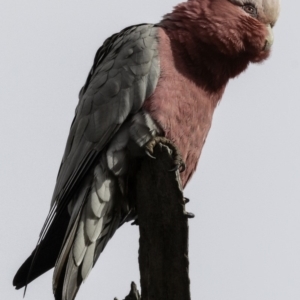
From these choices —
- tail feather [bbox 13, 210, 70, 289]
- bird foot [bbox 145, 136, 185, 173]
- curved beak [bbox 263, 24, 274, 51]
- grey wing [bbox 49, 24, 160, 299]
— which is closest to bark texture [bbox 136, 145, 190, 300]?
bird foot [bbox 145, 136, 185, 173]

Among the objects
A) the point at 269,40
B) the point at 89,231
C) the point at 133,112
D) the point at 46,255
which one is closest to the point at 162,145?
the point at 133,112

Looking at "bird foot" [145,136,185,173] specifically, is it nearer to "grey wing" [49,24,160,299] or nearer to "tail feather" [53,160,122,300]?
"grey wing" [49,24,160,299]

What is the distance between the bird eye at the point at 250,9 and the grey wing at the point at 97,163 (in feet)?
2.56

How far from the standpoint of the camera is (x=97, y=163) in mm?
4758

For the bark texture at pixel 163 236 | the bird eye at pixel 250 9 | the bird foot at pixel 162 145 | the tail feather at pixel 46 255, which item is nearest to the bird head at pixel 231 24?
the bird eye at pixel 250 9

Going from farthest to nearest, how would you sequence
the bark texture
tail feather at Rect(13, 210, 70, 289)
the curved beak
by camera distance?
1. the curved beak
2. tail feather at Rect(13, 210, 70, 289)
3. the bark texture

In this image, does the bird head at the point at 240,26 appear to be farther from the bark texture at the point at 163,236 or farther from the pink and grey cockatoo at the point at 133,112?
the bark texture at the point at 163,236

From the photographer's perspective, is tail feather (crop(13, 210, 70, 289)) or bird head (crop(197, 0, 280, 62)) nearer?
tail feather (crop(13, 210, 70, 289))

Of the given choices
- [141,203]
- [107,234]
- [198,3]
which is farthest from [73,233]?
[198,3]

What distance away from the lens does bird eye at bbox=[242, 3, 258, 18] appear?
5258mm

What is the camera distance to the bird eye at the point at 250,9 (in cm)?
526

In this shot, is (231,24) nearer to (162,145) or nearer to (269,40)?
(269,40)

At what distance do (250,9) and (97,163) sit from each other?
1.72 m

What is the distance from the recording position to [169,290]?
3699mm
